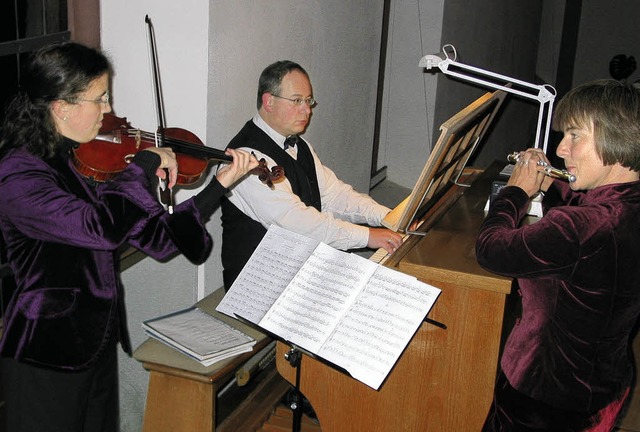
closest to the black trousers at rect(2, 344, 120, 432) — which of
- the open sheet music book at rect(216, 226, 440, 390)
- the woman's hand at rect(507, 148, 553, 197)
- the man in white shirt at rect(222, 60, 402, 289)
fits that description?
the open sheet music book at rect(216, 226, 440, 390)

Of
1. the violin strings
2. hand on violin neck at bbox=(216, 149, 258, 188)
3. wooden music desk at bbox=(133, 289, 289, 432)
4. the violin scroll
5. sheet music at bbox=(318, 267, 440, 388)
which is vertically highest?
the violin strings

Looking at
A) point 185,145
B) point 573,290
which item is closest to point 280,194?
point 185,145

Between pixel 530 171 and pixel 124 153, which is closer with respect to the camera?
pixel 530 171

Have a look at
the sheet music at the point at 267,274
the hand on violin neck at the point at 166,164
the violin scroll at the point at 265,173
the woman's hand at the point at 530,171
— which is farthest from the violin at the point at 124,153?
the woman's hand at the point at 530,171

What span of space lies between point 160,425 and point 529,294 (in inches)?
49.6

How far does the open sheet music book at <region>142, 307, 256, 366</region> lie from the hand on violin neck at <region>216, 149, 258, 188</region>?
563 millimetres

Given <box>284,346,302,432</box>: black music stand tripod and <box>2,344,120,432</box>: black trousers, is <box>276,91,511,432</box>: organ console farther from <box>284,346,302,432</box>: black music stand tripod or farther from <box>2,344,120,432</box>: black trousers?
<box>2,344,120,432</box>: black trousers

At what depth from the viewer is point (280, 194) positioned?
9.47 feet

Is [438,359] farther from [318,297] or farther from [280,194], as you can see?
[280,194]

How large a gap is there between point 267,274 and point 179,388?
55cm

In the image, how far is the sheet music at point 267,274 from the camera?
214cm

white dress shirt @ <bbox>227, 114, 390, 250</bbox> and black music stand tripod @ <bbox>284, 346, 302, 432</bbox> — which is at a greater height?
white dress shirt @ <bbox>227, 114, 390, 250</bbox>

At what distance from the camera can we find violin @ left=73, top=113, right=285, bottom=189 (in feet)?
7.07

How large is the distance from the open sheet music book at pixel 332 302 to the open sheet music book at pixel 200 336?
1.08 ft
